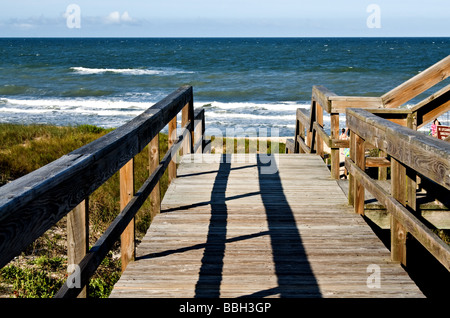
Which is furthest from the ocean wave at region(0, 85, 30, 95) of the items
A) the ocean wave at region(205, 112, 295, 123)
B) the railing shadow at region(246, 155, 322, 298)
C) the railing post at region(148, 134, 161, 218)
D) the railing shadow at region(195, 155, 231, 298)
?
the railing post at region(148, 134, 161, 218)

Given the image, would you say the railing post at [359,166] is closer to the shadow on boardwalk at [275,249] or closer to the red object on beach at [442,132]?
the shadow on boardwalk at [275,249]

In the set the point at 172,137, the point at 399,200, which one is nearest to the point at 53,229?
the point at 172,137

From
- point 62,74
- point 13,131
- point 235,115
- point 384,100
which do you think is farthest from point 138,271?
point 62,74

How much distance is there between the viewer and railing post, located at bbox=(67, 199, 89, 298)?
2135 mm

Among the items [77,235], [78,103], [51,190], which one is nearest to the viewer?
[51,190]

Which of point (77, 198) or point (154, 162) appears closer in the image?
point (77, 198)

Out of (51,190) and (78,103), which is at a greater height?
(78,103)

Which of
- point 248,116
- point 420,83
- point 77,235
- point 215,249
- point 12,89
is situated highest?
point 12,89

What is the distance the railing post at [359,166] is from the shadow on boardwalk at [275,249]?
0.60 metres

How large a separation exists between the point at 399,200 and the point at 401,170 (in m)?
0.20

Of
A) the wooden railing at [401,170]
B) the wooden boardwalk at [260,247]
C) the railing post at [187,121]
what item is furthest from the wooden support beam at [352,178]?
the railing post at [187,121]

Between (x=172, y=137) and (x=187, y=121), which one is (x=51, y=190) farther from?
(x=187, y=121)

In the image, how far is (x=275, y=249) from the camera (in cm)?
384

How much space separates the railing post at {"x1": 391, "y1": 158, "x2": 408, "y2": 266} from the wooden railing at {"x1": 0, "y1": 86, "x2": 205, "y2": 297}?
170cm
